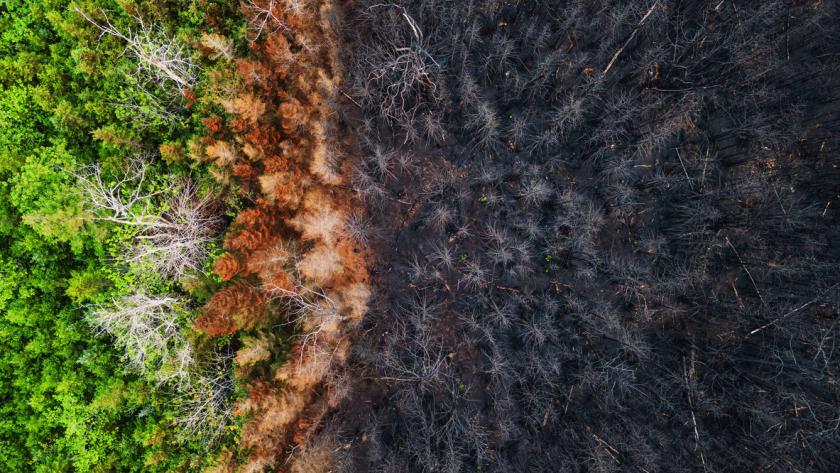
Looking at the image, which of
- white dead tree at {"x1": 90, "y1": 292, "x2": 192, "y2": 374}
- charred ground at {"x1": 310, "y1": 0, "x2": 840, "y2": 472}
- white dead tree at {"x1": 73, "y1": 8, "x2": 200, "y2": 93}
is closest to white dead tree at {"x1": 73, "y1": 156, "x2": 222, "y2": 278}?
white dead tree at {"x1": 90, "y1": 292, "x2": 192, "y2": 374}

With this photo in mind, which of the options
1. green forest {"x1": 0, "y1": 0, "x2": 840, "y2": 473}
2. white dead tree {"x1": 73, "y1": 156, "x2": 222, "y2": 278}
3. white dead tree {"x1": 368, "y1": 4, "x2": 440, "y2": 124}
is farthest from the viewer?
white dead tree {"x1": 368, "y1": 4, "x2": 440, "y2": 124}

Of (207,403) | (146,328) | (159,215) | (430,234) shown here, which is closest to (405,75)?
(430,234)

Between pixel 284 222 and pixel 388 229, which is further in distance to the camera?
pixel 388 229

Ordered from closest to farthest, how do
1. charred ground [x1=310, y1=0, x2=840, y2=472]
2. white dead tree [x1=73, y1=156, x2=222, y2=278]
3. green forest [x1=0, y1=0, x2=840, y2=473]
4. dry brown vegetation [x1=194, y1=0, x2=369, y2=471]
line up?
dry brown vegetation [x1=194, y1=0, x2=369, y2=471] → white dead tree [x1=73, y1=156, x2=222, y2=278] → green forest [x1=0, y1=0, x2=840, y2=473] → charred ground [x1=310, y1=0, x2=840, y2=472]

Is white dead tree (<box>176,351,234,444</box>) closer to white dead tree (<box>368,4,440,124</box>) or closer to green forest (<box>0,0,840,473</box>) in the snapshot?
green forest (<box>0,0,840,473</box>)

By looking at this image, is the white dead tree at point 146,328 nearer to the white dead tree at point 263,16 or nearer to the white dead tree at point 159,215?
the white dead tree at point 159,215

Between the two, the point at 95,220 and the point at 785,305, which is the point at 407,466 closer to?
the point at 95,220

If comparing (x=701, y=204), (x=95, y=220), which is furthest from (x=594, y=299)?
(x=95, y=220)
